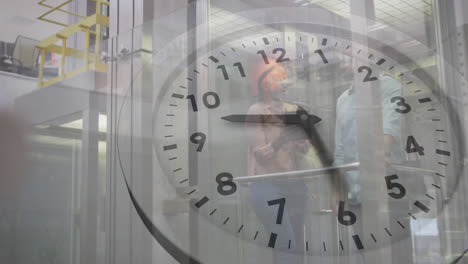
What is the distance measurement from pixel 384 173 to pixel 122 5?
29.8 inches

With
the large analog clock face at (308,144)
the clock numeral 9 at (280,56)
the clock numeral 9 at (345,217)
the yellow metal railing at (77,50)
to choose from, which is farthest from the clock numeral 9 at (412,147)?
the yellow metal railing at (77,50)

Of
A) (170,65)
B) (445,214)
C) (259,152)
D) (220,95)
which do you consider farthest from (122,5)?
(445,214)

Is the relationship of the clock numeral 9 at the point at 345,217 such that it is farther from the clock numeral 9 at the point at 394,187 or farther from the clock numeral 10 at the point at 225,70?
the clock numeral 10 at the point at 225,70

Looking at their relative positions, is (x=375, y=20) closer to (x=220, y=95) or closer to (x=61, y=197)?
(x=220, y=95)

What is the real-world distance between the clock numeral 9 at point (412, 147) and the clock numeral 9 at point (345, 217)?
0.50 feet

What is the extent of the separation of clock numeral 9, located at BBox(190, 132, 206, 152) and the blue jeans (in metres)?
0.16

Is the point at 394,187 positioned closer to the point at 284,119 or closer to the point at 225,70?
the point at 284,119

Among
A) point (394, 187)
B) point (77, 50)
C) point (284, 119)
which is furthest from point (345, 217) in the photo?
point (77, 50)

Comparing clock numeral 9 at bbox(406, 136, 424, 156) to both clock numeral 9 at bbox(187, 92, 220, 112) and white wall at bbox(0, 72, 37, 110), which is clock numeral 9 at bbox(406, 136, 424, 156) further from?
white wall at bbox(0, 72, 37, 110)

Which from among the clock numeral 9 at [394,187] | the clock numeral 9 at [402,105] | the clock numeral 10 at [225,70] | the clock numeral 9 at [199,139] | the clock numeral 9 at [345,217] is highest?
the clock numeral 10 at [225,70]

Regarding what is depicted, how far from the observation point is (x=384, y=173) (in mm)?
811

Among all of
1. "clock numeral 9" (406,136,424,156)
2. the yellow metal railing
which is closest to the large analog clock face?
"clock numeral 9" (406,136,424,156)

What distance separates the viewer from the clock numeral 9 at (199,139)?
0.90 metres

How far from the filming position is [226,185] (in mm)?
863
